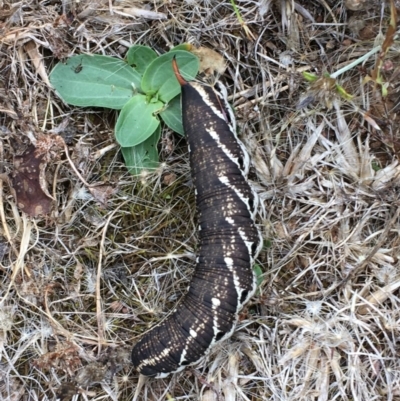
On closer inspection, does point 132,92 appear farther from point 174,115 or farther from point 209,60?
point 209,60

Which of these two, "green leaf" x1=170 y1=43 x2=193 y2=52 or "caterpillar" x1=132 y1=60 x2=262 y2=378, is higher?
"green leaf" x1=170 y1=43 x2=193 y2=52

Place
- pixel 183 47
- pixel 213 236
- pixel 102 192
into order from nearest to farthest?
pixel 213 236, pixel 183 47, pixel 102 192

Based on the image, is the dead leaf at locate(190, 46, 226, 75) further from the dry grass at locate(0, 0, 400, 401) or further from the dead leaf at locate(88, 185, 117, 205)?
the dead leaf at locate(88, 185, 117, 205)

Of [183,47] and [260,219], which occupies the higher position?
[183,47]

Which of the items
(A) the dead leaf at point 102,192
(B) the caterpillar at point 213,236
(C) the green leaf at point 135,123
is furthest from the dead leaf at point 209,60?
(A) the dead leaf at point 102,192

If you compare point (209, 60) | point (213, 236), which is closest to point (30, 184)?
point (213, 236)

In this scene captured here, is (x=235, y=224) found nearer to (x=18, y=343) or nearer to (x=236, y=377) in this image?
(x=236, y=377)

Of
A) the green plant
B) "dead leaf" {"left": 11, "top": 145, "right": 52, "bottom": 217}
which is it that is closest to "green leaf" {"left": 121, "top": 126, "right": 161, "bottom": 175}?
the green plant
